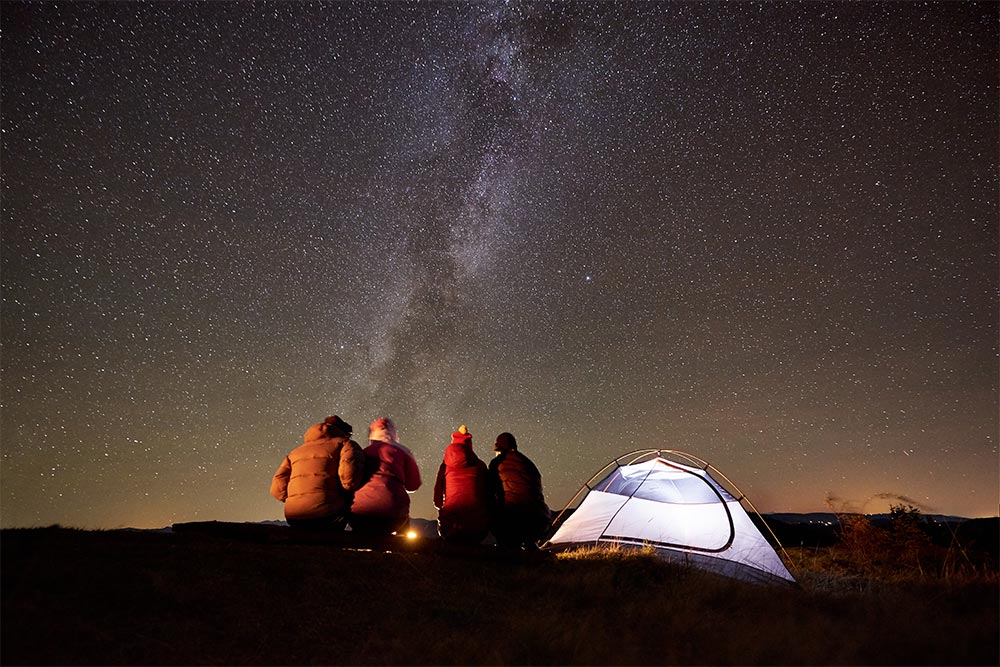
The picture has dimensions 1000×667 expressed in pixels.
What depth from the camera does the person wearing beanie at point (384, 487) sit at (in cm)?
700

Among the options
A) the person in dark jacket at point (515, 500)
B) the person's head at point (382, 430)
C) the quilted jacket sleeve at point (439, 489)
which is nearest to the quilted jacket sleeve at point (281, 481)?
the person's head at point (382, 430)

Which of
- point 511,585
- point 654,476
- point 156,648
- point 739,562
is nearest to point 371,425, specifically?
point 511,585

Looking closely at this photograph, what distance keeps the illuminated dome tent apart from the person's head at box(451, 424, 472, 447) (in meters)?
2.98

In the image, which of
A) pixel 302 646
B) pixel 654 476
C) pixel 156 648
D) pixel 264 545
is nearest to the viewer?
pixel 156 648

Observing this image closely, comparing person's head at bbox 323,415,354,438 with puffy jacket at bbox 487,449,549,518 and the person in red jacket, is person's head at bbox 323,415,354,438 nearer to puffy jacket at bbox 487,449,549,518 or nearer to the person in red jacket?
the person in red jacket

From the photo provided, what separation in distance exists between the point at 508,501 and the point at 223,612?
3895 mm

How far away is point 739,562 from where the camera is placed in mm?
8859

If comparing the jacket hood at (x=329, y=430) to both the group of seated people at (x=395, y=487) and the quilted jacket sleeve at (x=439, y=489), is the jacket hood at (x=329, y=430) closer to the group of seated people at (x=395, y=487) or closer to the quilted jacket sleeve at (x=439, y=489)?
the group of seated people at (x=395, y=487)

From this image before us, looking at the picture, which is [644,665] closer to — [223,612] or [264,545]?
[223,612]

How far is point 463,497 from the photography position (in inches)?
293

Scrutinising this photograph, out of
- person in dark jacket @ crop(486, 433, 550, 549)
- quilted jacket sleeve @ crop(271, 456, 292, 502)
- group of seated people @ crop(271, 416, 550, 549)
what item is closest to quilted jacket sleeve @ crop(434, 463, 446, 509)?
group of seated people @ crop(271, 416, 550, 549)

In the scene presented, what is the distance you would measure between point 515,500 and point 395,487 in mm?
1529

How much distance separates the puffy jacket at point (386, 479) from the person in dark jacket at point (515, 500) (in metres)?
1.01

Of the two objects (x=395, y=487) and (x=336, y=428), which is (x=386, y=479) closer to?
(x=395, y=487)
